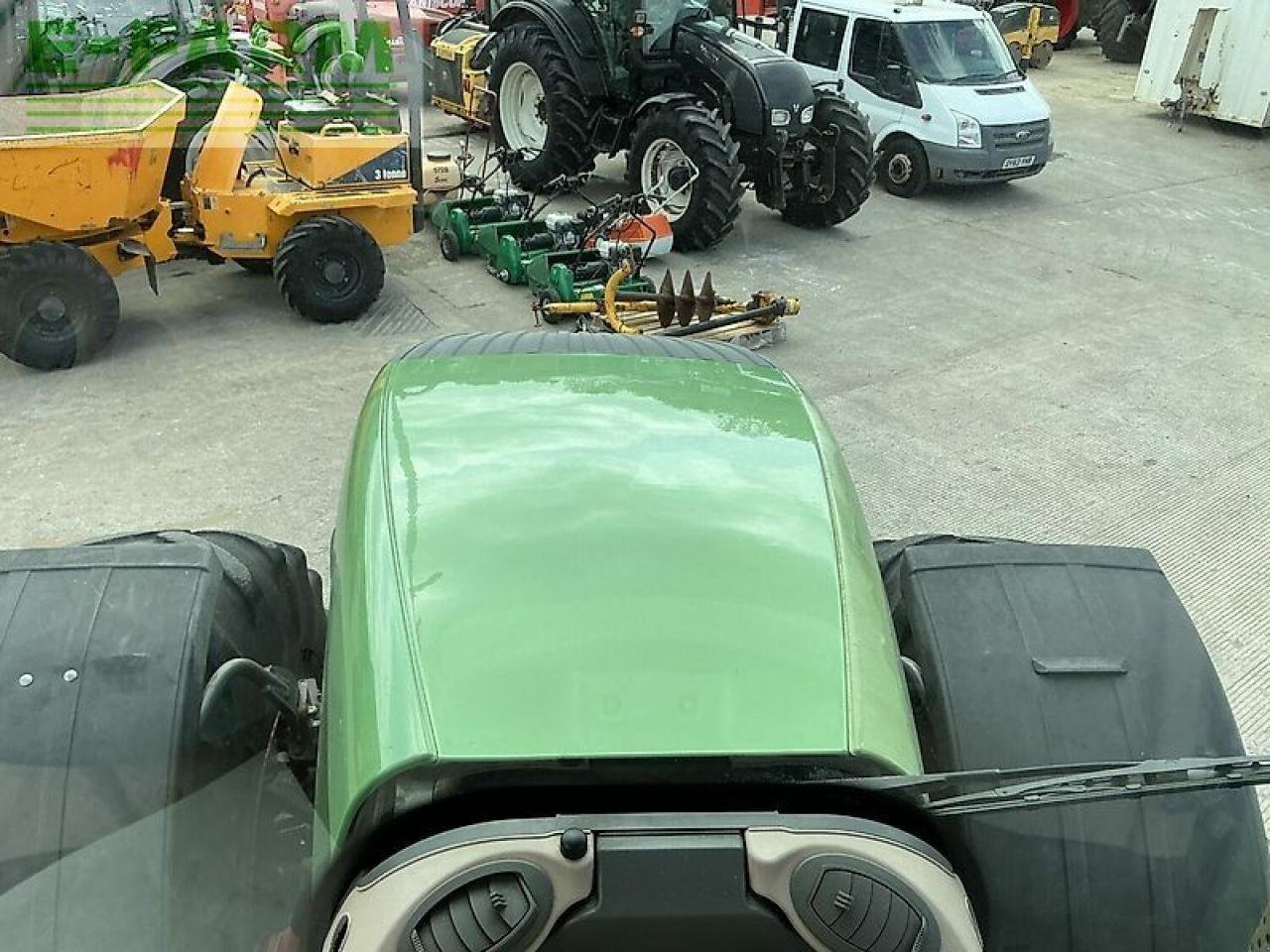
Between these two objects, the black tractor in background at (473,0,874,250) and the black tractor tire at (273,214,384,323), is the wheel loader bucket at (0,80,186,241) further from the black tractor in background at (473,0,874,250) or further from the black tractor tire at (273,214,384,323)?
the black tractor in background at (473,0,874,250)

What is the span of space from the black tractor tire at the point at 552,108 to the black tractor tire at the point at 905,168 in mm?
2813

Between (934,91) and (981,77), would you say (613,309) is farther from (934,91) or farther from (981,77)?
(981,77)

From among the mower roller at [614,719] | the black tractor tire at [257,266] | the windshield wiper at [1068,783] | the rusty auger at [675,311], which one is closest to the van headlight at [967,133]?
the rusty auger at [675,311]

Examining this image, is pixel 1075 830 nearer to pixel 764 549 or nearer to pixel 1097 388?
pixel 764 549

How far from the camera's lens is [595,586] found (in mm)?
1748

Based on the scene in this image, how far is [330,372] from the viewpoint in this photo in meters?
6.11

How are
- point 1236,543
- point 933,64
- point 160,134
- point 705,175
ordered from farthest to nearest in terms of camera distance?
point 933,64, point 705,175, point 160,134, point 1236,543

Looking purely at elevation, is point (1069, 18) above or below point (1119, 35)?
above

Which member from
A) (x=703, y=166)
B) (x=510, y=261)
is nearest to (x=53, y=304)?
(x=510, y=261)

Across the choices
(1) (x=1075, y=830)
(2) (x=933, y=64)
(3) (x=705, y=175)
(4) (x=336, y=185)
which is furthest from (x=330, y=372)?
(2) (x=933, y=64)

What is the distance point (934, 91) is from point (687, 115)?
3045 mm

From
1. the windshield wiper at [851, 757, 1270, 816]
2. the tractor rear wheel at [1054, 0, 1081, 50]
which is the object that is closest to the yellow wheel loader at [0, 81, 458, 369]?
the windshield wiper at [851, 757, 1270, 816]

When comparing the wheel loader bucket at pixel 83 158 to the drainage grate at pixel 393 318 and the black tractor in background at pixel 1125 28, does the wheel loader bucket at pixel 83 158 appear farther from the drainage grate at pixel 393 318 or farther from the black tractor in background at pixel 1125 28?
the black tractor in background at pixel 1125 28

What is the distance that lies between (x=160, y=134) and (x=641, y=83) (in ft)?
14.0
